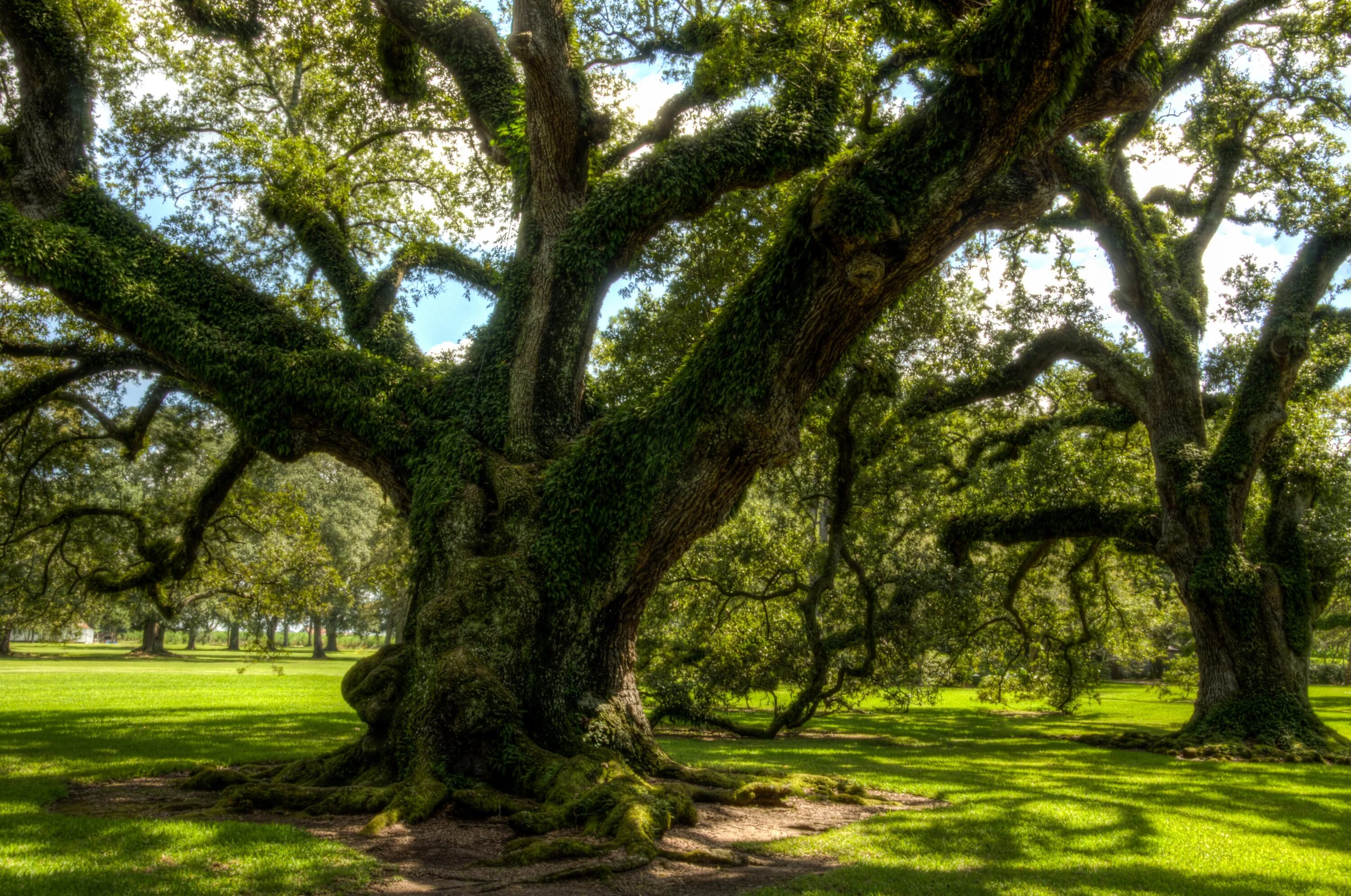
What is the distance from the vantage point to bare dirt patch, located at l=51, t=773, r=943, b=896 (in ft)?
16.1

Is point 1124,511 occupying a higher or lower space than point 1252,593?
higher

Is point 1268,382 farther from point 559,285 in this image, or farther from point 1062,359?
point 559,285

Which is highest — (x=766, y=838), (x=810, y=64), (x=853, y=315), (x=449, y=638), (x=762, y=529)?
(x=810, y=64)

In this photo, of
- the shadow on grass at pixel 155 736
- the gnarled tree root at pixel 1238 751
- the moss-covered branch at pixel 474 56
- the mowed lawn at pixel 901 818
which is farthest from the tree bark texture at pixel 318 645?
the gnarled tree root at pixel 1238 751

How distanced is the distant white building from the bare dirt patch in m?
10.4

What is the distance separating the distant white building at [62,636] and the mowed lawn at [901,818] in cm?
148

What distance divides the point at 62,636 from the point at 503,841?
1104 inches

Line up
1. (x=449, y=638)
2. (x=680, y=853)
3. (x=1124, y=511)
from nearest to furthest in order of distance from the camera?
1. (x=680, y=853)
2. (x=449, y=638)
3. (x=1124, y=511)

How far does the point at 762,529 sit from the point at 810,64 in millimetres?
9223

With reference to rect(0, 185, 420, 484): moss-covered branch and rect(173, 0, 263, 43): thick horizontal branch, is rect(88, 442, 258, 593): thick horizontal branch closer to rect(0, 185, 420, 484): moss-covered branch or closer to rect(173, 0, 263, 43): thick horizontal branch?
rect(0, 185, 420, 484): moss-covered branch

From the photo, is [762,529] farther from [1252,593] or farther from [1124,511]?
[1252,593]

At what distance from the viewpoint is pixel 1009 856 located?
581 centimetres

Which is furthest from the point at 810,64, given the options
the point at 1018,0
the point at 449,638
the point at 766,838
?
the point at 766,838

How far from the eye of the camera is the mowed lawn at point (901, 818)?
4859 mm
